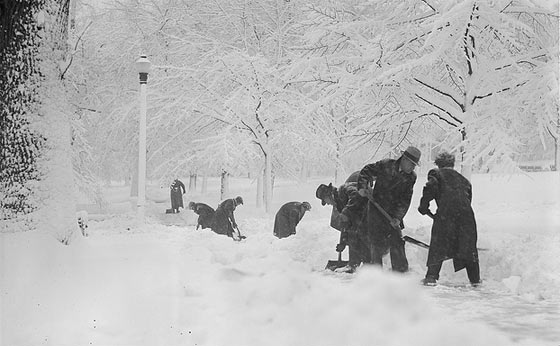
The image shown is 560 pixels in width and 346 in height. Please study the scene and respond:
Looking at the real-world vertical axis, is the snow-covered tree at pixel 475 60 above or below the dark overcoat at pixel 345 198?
above

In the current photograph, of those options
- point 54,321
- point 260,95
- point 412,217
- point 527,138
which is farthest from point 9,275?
point 260,95

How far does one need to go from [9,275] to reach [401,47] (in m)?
6.31

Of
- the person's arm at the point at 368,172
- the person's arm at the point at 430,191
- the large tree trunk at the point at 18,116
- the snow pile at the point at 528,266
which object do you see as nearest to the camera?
the large tree trunk at the point at 18,116

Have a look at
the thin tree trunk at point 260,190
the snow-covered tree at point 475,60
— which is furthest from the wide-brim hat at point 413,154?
the thin tree trunk at point 260,190

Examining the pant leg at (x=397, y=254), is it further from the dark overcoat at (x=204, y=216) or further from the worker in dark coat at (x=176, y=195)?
the worker in dark coat at (x=176, y=195)

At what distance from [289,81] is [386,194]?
545cm

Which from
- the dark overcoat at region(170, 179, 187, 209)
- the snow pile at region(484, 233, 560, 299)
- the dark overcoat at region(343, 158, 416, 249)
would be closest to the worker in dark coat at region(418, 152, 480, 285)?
the dark overcoat at region(343, 158, 416, 249)

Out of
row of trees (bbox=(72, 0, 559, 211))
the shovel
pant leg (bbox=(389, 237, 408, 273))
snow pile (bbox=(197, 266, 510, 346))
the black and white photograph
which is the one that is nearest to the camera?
snow pile (bbox=(197, 266, 510, 346))

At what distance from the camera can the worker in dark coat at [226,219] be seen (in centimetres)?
1027

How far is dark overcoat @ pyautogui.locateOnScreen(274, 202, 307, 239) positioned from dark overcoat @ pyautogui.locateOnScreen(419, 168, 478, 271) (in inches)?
164

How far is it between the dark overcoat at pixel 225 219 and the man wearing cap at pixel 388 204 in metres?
5.00

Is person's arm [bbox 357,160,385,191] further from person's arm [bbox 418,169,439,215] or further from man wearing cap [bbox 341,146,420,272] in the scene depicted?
person's arm [bbox 418,169,439,215]

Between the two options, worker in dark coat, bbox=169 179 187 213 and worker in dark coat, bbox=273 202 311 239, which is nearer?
worker in dark coat, bbox=273 202 311 239

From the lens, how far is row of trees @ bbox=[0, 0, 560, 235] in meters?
7.00
